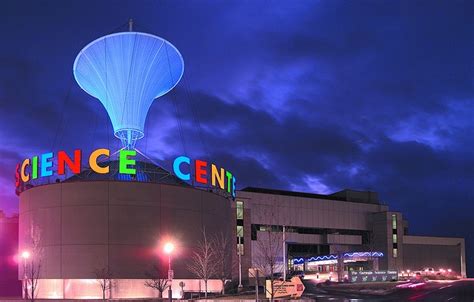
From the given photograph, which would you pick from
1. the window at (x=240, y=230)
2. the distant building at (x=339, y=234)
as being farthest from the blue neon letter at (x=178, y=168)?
the distant building at (x=339, y=234)

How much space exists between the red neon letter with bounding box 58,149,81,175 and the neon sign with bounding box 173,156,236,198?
10.9 meters

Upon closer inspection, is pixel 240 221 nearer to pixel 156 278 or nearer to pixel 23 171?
pixel 156 278

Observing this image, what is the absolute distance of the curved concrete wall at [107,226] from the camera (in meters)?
66.2

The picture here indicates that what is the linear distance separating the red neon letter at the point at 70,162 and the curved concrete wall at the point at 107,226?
252 cm

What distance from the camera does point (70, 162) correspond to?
217 ft

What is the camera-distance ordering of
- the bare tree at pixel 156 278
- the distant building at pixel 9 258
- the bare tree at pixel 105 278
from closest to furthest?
the bare tree at pixel 105 278 → the bare tree at pixel 156 278 → the distant building at pixel 9 258

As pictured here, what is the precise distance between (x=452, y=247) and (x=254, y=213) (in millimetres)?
58274

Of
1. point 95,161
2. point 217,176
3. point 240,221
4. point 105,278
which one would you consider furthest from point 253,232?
point 95,161

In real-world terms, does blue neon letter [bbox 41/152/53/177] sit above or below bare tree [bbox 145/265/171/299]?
above


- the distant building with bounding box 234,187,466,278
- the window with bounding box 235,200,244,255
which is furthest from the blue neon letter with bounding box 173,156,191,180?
the distant building with bounding box 234,187,466,278

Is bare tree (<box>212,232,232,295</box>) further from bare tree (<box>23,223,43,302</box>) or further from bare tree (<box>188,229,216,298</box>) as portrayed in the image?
bare tree (<box>23,223,43,302</box>)

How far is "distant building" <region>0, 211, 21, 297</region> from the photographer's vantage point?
82188 millimetres

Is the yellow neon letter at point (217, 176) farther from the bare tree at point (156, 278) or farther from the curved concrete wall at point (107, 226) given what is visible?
the bare tree at point (156, 278)

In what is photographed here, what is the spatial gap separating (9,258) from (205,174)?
33.1 m
